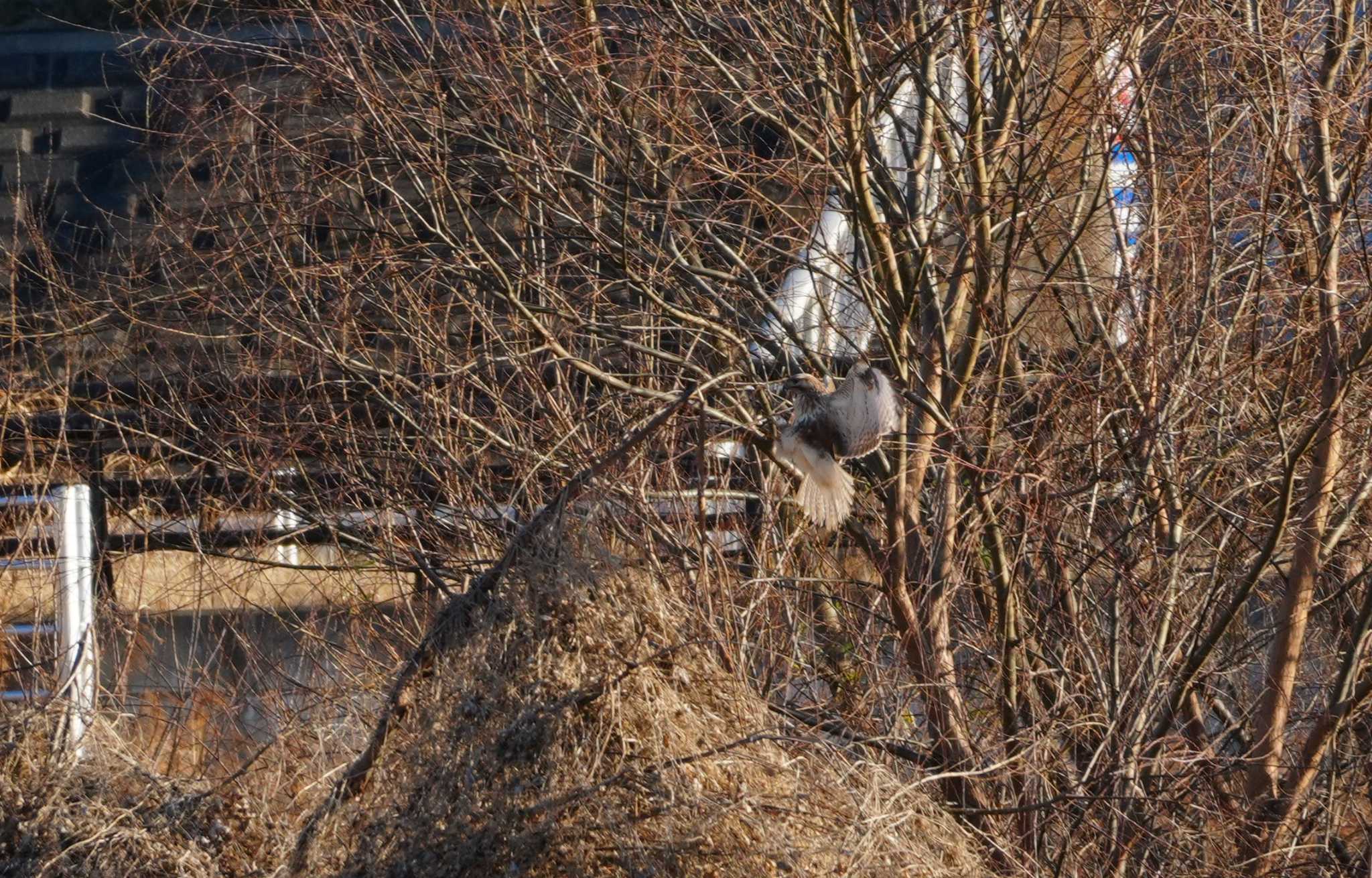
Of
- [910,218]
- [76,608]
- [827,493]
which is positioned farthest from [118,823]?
[910,218]

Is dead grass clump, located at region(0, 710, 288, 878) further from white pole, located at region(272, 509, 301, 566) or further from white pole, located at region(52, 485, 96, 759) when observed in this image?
white pole, located at region(272, 509, 301, 566)

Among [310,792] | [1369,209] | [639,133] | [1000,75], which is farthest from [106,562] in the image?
[1369,209]

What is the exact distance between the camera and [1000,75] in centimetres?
491

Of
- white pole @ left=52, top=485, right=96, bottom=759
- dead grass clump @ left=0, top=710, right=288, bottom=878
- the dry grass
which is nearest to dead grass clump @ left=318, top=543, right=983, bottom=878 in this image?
the dry grass

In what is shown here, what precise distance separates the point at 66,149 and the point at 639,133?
6202mm

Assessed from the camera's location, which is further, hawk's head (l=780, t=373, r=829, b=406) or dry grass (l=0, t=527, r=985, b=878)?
hawk's head (l=780, t=373, r=829, b=406)

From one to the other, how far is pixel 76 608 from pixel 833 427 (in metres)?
3.33

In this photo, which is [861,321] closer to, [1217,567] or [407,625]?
[1217,567]

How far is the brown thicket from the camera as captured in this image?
11.7ft

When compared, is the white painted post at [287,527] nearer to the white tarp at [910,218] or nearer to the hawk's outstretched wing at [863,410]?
the white tarp at [910,218]

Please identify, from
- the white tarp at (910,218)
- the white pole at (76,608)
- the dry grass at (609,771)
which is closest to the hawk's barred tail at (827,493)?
the dry grass at (609,771)

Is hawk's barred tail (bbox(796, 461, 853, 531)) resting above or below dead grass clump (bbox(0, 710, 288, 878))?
above

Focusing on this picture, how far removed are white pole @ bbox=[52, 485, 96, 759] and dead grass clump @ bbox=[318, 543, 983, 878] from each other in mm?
1999

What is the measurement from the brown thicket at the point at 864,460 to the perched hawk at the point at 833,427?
0.30m
